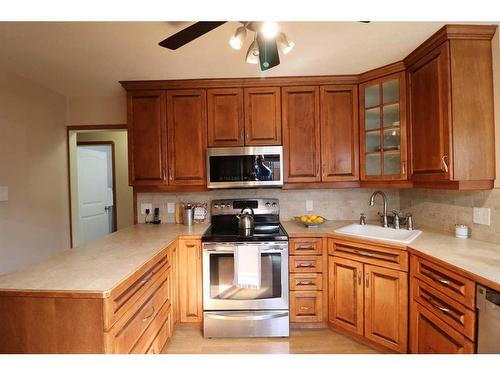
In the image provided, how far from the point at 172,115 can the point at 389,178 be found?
81.9 inches

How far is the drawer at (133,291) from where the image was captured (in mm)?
1049

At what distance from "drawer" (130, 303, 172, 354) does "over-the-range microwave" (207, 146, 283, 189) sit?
109 centimetres

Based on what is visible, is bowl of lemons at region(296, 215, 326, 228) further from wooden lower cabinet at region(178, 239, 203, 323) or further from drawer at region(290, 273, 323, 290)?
wooden lower cabinet at region(178, 239, 203, 323)

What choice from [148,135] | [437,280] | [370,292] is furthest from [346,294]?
[148,135]

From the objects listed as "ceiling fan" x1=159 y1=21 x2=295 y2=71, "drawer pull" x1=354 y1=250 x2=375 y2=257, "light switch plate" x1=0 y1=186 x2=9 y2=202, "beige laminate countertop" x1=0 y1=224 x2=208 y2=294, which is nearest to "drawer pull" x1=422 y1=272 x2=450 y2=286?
"drawer pull" x1=354 y1=250 x2=375 y2=257

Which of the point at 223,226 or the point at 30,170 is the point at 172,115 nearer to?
the point at 223,226

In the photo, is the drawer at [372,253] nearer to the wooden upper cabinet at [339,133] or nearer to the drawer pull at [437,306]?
the drawer pull at [437,306]

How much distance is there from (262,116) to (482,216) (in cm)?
184

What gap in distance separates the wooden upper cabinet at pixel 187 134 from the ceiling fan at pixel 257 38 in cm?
102

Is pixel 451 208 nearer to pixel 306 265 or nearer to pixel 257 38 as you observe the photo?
pixel 306 265

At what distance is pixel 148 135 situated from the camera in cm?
243

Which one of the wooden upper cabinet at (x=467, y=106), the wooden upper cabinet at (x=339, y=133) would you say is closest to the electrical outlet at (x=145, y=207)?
the wooden upper cabinet at (x=339, y=133)
